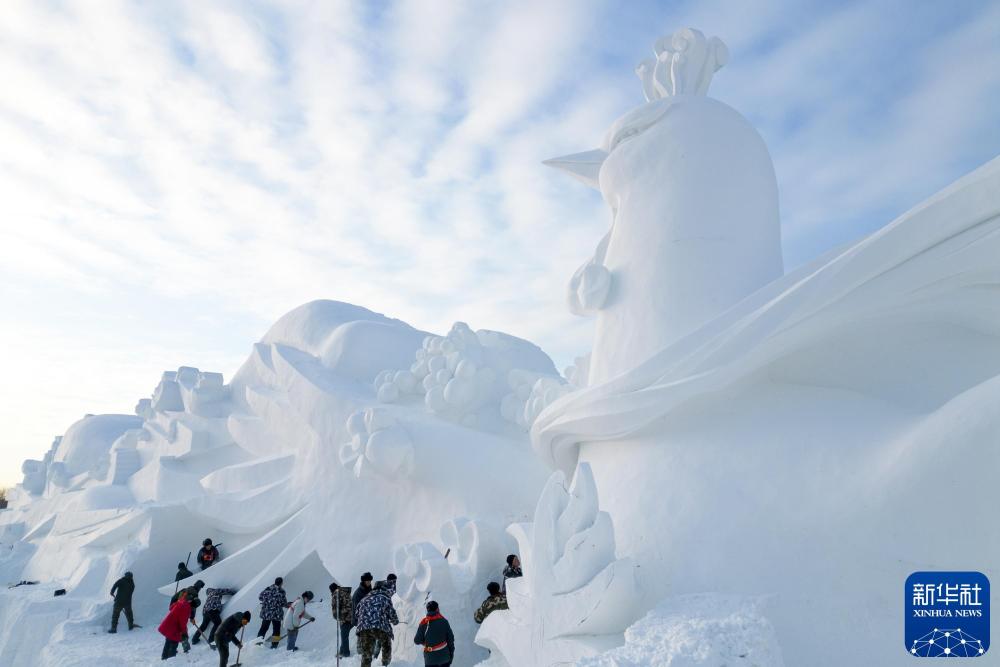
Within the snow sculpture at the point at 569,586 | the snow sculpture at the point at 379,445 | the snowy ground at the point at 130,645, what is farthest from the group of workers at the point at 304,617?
the snow sculpture at the point at 379,445

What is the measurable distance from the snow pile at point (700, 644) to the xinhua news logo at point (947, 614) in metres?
0.81

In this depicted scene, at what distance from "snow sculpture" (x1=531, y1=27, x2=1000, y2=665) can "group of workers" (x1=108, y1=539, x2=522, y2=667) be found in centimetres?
156

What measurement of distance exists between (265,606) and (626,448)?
15.0 ft

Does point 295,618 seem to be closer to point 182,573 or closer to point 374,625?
point 374,625

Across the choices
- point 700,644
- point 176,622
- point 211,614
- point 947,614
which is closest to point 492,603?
point 700,644

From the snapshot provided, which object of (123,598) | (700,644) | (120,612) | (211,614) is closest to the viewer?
(700,644)

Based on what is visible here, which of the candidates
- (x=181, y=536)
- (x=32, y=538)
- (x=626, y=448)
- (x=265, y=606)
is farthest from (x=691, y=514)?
(x=32, y=538)

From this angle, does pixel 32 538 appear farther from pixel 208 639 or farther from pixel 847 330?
pixel 847 330

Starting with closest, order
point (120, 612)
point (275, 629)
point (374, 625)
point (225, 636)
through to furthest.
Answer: point (374, 625)
point (225, 636)
point (275, 629)
point (120, 612)

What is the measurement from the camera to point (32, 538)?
14664 millimetres

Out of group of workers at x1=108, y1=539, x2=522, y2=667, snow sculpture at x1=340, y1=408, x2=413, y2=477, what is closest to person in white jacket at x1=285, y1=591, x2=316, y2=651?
group of workers at x1=108, y1=539, x2=522, y2=667

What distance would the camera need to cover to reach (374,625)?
571 centimetres

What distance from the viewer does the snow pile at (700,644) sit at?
2891 mm

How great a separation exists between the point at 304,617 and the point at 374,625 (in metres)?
2.18
